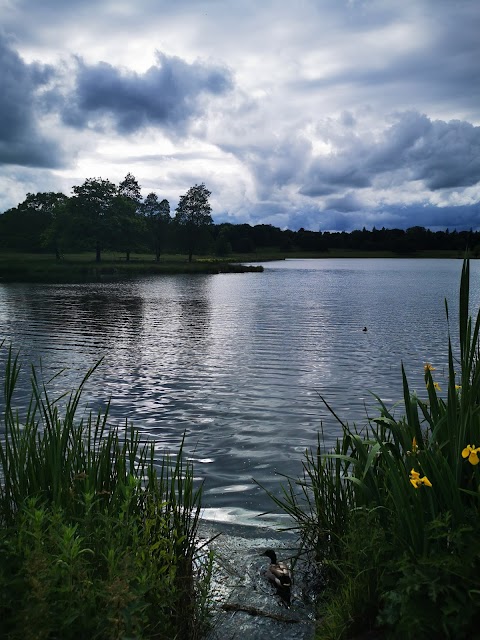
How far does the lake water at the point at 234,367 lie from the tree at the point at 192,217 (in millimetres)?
82747

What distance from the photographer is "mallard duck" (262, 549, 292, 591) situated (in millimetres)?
5070

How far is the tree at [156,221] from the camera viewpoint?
404 ft

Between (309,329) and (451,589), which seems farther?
(309,329)

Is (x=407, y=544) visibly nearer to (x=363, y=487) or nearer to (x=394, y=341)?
(x=363, y=487)

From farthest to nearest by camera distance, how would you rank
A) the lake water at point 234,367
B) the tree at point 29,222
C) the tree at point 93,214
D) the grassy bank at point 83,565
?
the tree at point 29,222, the tree at point 93,214, the lake water at point 234,367, the grassy bank at point 83,565

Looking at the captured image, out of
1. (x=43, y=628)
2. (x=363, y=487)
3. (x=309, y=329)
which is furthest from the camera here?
(x=309, y=329)

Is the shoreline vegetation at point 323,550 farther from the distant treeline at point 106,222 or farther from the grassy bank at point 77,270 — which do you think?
the distant treeline at point 106,222

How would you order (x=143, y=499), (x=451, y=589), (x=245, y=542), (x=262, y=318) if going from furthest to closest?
1. (x=262, y=318)
2. (x=245, y=542)
3. (x=143, y=499)
4. (x=451, y=589)

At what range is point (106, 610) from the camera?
3.16 m

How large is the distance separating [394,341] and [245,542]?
66.2 ft

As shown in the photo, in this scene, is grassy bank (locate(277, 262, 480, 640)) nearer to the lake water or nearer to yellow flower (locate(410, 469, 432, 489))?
yellow flower (locate(410, 469, 432, 489))

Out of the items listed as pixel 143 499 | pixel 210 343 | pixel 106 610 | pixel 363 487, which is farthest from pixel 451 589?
pixel 210 343

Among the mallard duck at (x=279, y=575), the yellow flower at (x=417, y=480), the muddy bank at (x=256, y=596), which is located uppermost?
the yellow flower at (x=417, y=480)

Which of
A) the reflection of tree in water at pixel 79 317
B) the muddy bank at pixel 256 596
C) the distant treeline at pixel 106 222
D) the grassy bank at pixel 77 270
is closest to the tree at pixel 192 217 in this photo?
the distant treeline at pixel 106 222
